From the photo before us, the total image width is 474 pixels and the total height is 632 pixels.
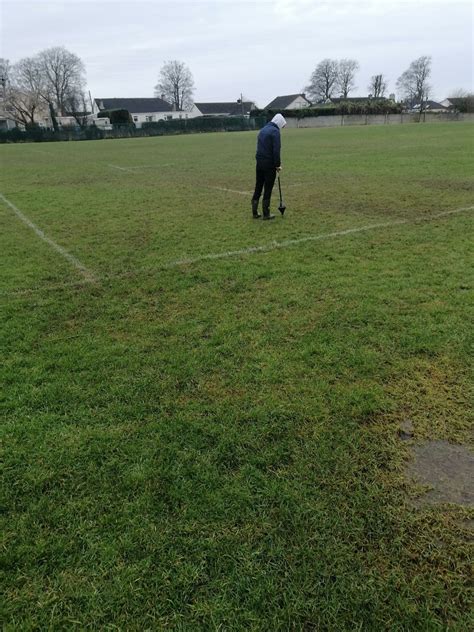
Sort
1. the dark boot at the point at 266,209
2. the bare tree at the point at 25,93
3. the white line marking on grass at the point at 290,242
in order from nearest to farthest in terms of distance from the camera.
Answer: the white line marking on grass at the point at 290,242
the dark boot at the point at 266,209
the bare tree at the point at 25,93

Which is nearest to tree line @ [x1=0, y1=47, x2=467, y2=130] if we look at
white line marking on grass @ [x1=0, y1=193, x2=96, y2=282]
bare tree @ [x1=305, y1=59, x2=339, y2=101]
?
bare tree @ [x1=305, y1=59, x2=339, y2=101]

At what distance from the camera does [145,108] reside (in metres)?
95.8

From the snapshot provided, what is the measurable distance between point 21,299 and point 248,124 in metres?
58.9

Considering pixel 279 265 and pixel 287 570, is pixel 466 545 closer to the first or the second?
pixel 287 570

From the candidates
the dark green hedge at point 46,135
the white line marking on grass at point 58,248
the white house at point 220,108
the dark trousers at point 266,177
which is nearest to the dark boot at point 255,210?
the dark trousers at point 266,177

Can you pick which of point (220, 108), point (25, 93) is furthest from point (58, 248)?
point (220, 108)

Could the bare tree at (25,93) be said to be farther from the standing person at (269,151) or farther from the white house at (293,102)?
the standing person at (269,151)

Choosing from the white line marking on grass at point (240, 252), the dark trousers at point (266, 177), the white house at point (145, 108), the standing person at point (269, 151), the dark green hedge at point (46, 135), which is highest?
the white house at point (145, 108)

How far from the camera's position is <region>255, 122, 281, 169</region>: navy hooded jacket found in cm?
805


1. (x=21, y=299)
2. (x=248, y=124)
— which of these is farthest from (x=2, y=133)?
(x=21, y=299)

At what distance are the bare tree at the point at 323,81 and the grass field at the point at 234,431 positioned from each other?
107663mm

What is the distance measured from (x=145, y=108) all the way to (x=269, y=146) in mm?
99148

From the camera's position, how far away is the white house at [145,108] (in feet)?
310

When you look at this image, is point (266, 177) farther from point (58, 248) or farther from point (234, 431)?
point (234, 431)
